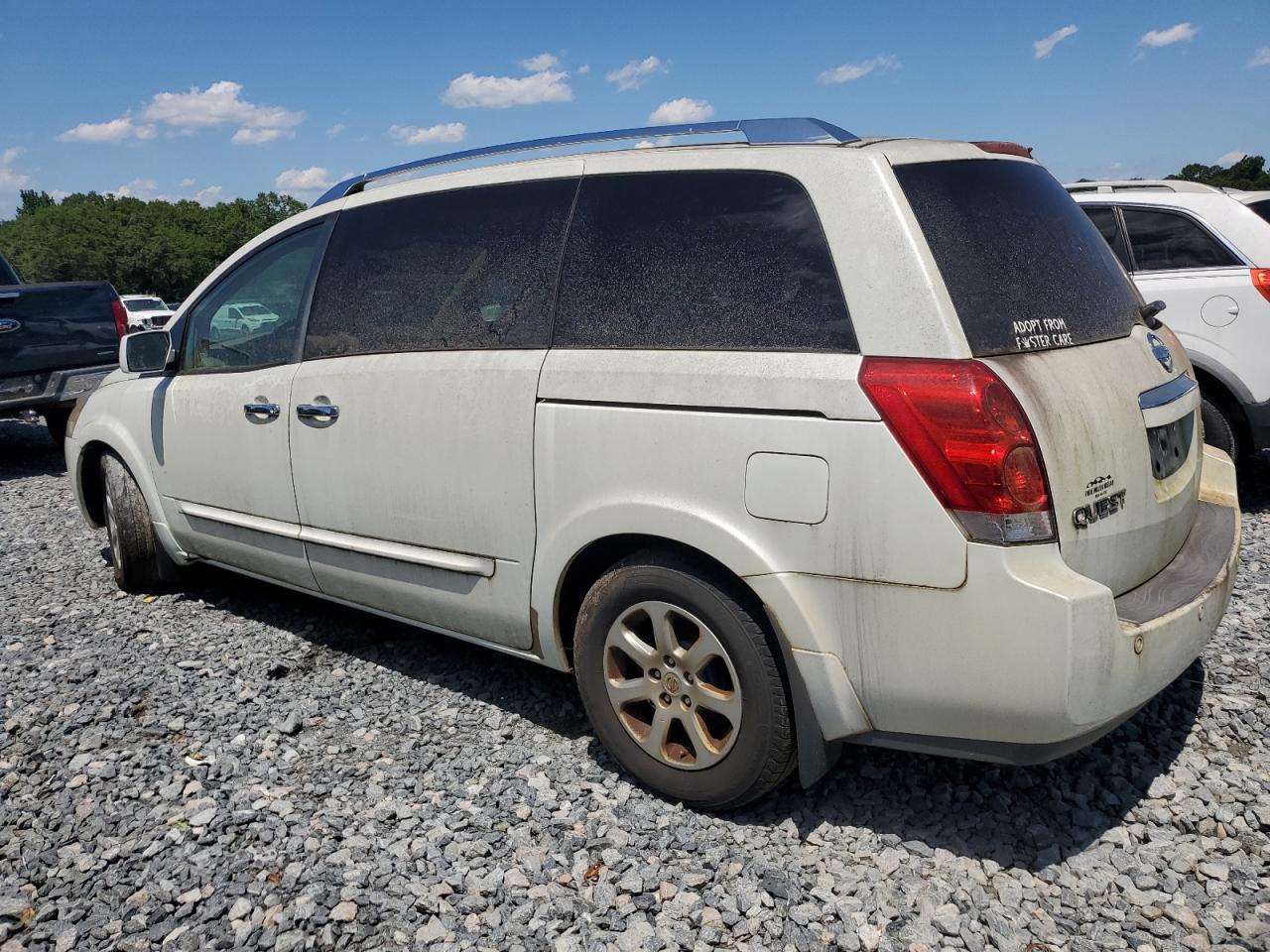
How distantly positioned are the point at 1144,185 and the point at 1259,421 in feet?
5.72

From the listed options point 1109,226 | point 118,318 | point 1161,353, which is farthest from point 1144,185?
point 118,318

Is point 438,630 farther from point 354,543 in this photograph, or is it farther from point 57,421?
point 57,421

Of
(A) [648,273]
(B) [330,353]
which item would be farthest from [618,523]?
(B) [330,353]

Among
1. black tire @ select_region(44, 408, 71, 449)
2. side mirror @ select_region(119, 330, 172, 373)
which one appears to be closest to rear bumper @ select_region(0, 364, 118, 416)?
black tire @ select_region(44, 408, 71, 449)

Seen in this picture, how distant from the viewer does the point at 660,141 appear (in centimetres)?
305

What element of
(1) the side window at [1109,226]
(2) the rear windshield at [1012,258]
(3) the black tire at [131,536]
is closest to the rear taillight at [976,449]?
(2) the rear windshield at [1012,258]

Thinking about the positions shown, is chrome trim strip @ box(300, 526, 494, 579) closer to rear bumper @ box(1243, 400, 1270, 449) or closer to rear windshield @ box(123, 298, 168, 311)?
rear bumper @ box(1243, 400, 1270, 449)

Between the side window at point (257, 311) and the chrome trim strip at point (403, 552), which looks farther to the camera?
the side window at point (257, 311)

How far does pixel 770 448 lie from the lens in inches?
98.3

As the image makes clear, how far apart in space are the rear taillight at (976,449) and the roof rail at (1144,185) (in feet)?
16.1

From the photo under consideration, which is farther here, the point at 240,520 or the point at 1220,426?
the point at 1220,426

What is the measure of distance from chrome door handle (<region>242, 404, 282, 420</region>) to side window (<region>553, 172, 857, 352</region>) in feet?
4.75

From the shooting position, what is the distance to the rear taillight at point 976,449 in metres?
2.27

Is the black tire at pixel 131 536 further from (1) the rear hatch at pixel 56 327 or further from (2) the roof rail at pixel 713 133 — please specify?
(1) the rear hatch at pixel 56 327
